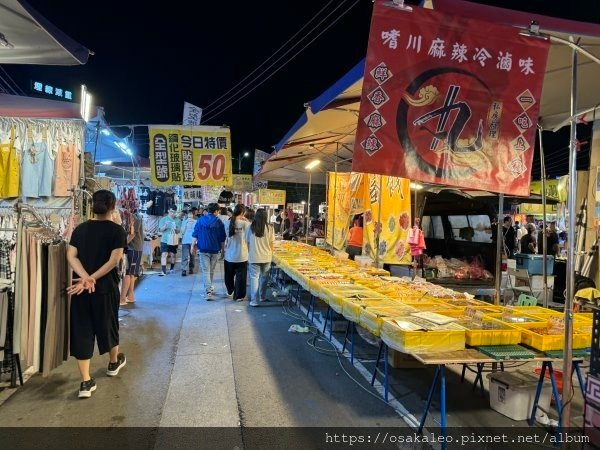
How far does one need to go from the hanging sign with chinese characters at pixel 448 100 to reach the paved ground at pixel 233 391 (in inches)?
90.8

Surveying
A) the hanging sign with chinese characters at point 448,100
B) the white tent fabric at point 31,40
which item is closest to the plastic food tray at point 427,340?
the hanging sign with chinese characters at point 448,100

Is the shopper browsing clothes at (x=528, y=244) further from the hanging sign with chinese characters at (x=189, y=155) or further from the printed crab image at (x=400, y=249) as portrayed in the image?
the hanging sign with chinese characters at (x=189, y=155)

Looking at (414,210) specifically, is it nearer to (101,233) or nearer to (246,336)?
(246,336)

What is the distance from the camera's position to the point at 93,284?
14.1ft

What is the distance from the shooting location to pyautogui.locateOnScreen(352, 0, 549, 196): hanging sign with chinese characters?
2982mm

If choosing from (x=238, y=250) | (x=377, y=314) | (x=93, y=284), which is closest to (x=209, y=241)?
(x=238, y=250)

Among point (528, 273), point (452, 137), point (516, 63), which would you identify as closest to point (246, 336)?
point (452, 137)

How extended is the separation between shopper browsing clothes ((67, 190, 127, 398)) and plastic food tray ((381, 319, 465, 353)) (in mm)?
2948

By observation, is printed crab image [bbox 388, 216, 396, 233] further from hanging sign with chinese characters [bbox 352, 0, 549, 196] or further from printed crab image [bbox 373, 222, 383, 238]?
hanging sign with chinese characters [bbox 352, 0, 549, 196]

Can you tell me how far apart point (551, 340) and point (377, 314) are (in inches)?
55.8

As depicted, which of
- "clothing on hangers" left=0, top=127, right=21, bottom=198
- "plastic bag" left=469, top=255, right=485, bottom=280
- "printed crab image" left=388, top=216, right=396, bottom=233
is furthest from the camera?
"plastic bag" left=469, top=255, right=485, bottom=280

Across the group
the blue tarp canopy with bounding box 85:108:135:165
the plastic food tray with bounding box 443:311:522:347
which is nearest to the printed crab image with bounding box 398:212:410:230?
the plastic food tray with bounding box 443:311:522:347

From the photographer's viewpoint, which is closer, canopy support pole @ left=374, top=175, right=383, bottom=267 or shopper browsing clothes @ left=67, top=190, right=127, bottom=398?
shopper browsing clothes @ left=67, top=190, right=127, bottom=398

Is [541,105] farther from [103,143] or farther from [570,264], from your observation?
[103,143]
